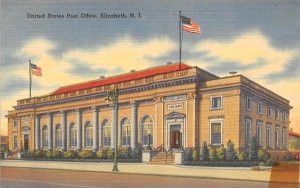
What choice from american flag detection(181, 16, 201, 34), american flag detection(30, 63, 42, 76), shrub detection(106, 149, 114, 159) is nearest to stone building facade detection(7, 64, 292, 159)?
shrub detection(106, 149, 114, 159)

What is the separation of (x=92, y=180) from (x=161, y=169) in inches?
44.2

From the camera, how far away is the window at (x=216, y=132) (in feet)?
24.9

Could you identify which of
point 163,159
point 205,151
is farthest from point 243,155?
point 163,159

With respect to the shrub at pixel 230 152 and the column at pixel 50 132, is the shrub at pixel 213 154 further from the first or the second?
the column at pixel 50 132

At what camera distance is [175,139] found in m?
7.73

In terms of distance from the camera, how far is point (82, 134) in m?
8.26

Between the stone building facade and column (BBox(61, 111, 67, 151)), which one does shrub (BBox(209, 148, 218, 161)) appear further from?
column (BBox(61, 111, 67, 151))

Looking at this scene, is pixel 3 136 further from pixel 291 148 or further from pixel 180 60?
pixel 291 148

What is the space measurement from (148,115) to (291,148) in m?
2.35

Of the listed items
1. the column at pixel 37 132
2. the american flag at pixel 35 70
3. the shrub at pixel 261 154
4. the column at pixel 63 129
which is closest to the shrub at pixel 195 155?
the shrub at pixel 261 154

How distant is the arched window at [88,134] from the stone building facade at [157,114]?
2cm

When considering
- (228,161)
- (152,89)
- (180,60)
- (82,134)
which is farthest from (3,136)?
(228,161)

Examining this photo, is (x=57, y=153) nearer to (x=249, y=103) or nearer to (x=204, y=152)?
(x=204, y=152)

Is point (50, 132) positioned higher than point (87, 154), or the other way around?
point (50, 132)
